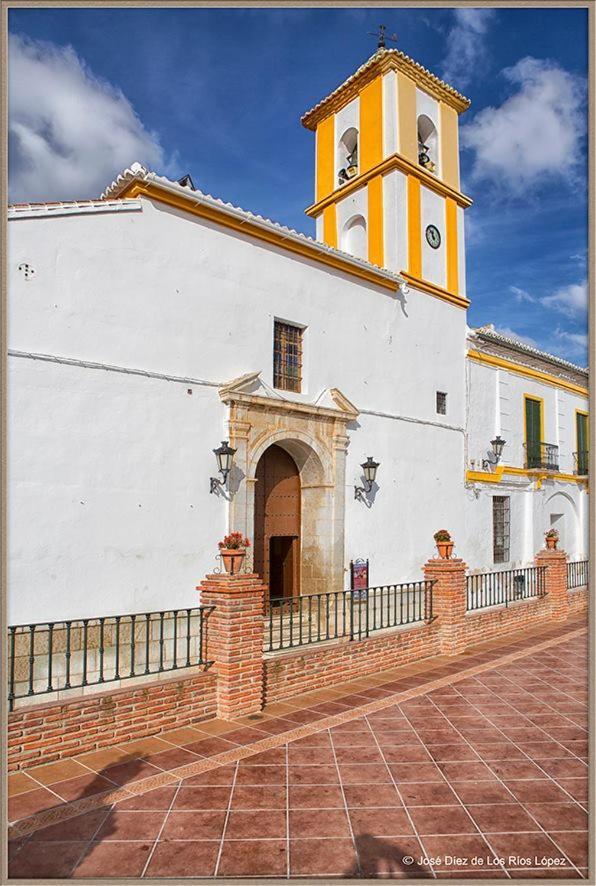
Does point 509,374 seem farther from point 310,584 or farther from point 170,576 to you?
point 170,576

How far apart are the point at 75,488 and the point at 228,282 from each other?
395 centimetres

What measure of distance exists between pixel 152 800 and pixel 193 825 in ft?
1.75

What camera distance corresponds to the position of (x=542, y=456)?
16.8 metres

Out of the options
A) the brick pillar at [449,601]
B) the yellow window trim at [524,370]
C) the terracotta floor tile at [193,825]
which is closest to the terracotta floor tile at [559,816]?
the terracotta floor tile at [193,825]

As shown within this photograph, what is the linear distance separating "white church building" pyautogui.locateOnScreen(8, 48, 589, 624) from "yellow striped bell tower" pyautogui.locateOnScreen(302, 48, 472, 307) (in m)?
0.05

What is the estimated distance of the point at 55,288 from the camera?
7.34 m

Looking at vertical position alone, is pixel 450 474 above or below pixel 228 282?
below

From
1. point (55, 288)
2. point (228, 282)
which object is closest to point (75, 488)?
point (55, 288)

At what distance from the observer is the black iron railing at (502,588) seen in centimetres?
1283

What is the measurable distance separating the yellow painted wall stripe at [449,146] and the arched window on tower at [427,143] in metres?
0.17

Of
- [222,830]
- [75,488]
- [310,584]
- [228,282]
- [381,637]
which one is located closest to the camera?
[222,830]

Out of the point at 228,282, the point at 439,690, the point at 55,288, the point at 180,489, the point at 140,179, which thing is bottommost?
the point at 439,690

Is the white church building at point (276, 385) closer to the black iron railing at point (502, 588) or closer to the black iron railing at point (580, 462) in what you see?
the black iron railing at point (502, 588)

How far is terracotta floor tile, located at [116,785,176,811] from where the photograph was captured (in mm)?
4520
